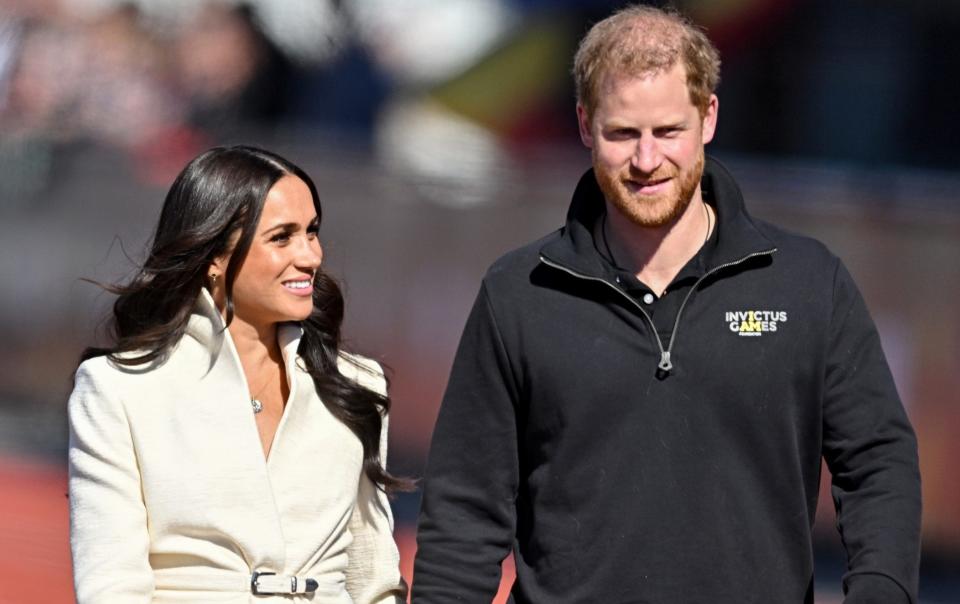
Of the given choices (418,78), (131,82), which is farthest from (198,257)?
(131,82)

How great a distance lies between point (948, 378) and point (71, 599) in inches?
139

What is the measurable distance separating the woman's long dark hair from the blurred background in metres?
1.82

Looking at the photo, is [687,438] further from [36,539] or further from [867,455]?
[36,539]

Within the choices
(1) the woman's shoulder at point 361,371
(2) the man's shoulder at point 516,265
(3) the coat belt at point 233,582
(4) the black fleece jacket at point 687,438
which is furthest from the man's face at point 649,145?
(3) the coat belt at point 233,582

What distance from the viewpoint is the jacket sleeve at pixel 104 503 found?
10.7 ft

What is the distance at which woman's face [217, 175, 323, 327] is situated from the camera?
3545mm

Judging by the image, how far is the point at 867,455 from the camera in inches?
128

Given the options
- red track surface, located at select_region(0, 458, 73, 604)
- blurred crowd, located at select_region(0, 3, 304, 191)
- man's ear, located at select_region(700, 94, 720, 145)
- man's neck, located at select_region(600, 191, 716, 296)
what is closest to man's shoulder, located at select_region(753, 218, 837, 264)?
man's neck, located at select_region(600, 191, 716, 296)

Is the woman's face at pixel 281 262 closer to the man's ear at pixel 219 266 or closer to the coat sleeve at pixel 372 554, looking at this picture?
the man's ear at pixel 219 266

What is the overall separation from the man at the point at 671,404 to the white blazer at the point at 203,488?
0.25 meters

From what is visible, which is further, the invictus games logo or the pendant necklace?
the pendant necklace

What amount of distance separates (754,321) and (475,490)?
64 centimetres

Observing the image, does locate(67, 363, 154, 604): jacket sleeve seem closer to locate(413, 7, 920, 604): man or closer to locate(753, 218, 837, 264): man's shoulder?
locate(413, 7, 920, 604): man

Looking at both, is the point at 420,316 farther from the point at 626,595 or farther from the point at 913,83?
the point at 626,595
